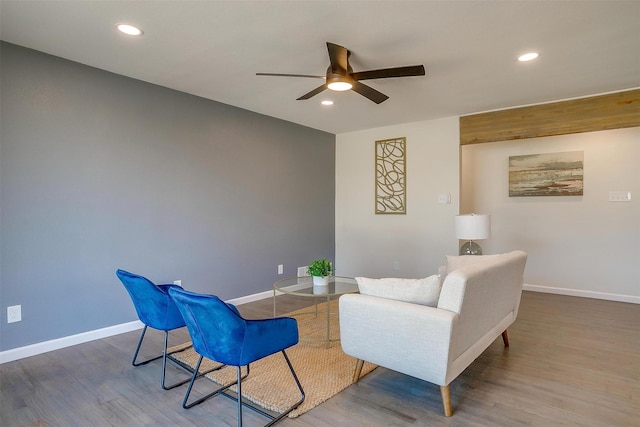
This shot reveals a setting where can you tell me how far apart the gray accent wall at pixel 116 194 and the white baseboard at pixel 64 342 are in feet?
0.15

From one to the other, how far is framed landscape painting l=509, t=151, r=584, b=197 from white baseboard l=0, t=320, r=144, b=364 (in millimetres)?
5171

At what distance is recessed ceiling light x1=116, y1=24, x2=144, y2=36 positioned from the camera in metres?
2.46

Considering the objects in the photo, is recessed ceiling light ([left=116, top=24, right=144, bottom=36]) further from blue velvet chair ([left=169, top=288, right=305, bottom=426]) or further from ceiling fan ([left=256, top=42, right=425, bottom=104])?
blue velvet chair ([left=169, top=288, right=305, bottom=426])

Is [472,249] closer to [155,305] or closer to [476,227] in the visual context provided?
[476,227]

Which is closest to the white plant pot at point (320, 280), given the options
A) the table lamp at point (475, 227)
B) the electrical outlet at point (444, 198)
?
the table lamp at point (475, 227)

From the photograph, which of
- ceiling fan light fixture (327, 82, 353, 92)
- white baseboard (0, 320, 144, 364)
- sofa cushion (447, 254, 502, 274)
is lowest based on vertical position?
white baseboard (0, 320, 144, 364)

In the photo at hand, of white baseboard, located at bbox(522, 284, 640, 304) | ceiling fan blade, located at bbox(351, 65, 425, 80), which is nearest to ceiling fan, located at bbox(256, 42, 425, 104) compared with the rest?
ceiling fan blade, located at bbox(351, 65, 425, 80)

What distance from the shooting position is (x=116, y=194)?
335 centimetres

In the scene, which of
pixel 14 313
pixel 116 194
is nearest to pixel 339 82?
pixel 116 194

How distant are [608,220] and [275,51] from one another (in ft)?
15.2

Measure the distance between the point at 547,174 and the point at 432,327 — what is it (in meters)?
4.16

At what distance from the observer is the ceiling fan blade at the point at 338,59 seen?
2.57m

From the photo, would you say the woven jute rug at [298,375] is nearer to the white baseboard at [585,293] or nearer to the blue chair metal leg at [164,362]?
the blue chair metal leg at [164,362]

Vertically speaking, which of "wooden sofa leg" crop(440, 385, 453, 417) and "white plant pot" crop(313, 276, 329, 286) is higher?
"white plant pot" crop(313, 276, 329, 286)
